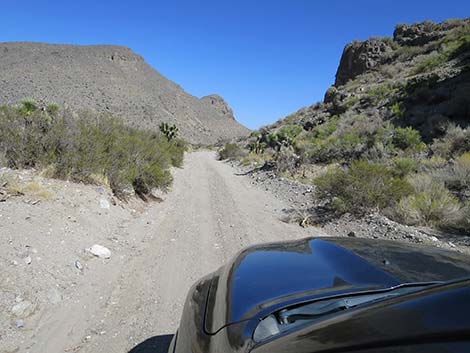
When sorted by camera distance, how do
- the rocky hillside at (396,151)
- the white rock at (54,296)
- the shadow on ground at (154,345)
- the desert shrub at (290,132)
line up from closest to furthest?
the shadow on ground at (154,345)
the white rock at (54,296)
the rocky hillside at (396,151)
the desert shrub at (290,132)

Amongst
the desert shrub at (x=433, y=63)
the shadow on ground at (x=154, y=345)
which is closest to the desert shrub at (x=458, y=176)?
the shadow on ground at (x=154, y=345)

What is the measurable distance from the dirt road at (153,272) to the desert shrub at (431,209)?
2.41 m

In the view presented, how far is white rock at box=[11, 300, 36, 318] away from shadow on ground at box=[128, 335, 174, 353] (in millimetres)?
1285

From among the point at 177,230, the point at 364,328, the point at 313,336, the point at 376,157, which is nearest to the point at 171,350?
the point at 313,336

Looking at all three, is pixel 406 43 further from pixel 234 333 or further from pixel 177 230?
pixel 234 333

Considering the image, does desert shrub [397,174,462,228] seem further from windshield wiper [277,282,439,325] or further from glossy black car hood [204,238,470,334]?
windshield wiper [277,282,439,325]

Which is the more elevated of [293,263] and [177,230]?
[293,263]

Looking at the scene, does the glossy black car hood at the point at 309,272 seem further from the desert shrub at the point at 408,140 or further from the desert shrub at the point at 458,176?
the desert shrub at the point at 408,140

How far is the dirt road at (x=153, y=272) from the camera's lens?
10.2 ft

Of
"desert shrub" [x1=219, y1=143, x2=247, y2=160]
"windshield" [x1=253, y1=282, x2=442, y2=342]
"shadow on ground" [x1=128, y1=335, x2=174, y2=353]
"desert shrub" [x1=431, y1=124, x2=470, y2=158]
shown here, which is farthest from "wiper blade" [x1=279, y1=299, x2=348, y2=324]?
"desert shrub" [x1=219, y1=143, x2=247, y2=160]

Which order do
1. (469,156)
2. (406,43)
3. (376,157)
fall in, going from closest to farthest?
1. (469,156)
2. (376,157)
3. (406,43)

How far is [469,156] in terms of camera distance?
9141mm

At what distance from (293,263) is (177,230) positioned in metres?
4.66

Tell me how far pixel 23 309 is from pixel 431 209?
24.9ft
